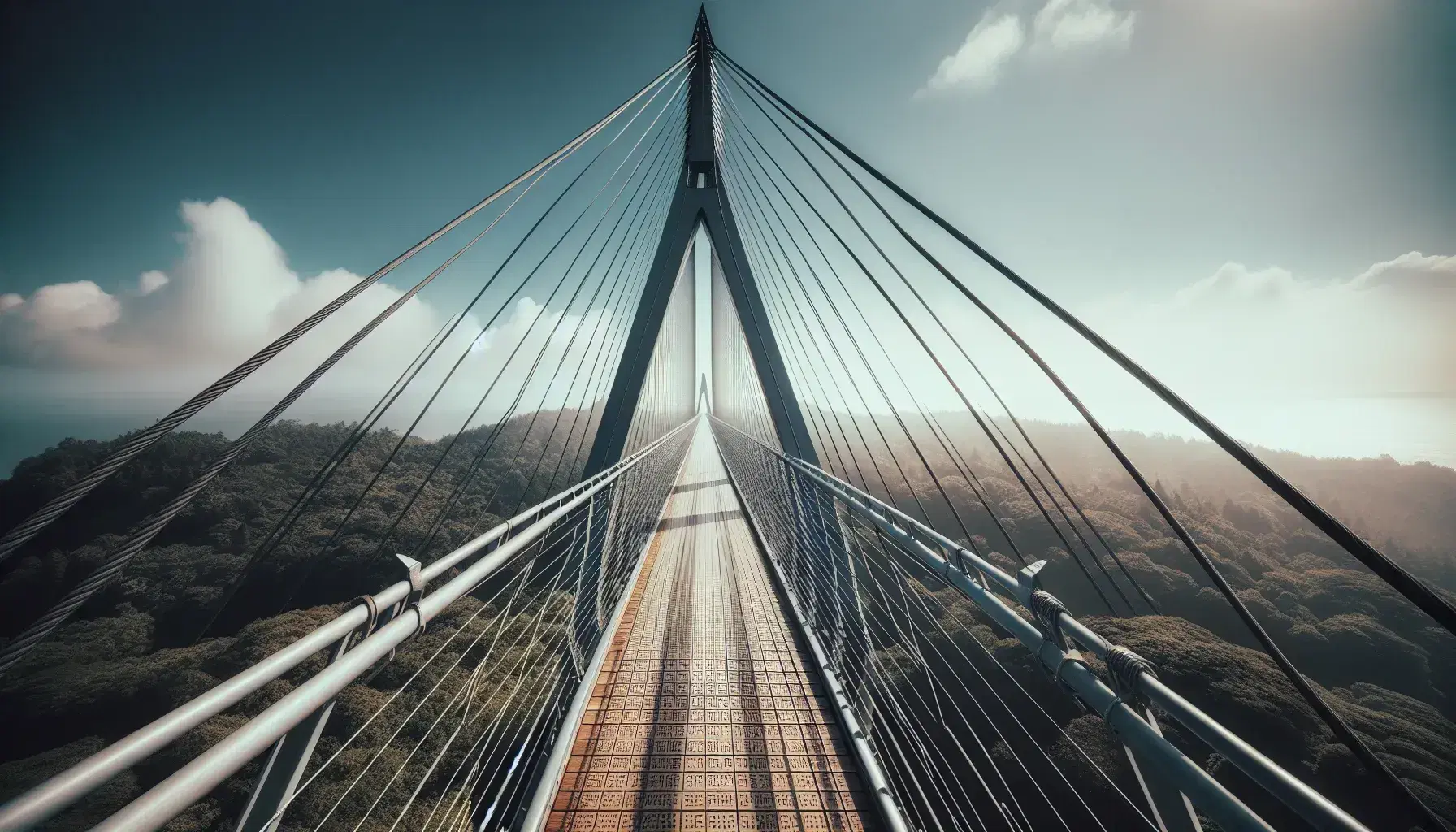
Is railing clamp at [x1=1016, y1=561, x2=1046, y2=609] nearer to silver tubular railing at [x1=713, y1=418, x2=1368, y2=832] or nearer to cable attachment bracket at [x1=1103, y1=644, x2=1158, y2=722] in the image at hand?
silver tubular railing at [x1=713, y1=418, x2=1368, y2=832]

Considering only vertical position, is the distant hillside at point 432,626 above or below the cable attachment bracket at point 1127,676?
below

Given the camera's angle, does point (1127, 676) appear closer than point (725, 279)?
Yes

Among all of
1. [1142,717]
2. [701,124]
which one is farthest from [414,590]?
[701,124]

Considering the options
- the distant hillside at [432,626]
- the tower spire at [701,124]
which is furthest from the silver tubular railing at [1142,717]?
the tower spire at [701,124]

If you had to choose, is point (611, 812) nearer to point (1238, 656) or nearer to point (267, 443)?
point (1238, 656)

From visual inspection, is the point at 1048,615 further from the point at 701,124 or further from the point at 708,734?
the point at 701,124

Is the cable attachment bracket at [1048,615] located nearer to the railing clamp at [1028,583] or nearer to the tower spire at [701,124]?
the railing clamp at [1028,583]

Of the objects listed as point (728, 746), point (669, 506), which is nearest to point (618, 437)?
point (669, 506)
